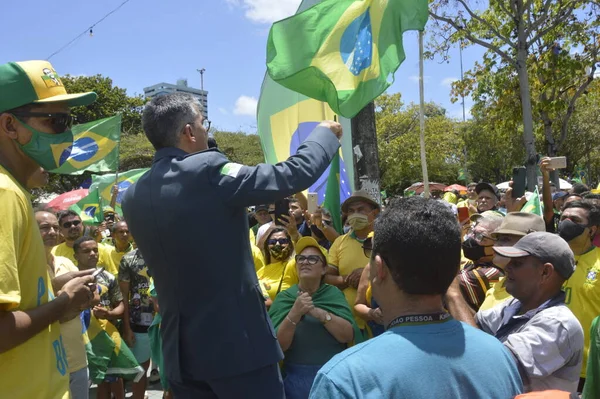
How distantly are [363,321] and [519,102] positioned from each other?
43.3 feet

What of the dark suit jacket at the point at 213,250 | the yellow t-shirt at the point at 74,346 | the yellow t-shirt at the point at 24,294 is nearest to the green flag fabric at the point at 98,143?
the yellow t-shirt at the point at 74,346

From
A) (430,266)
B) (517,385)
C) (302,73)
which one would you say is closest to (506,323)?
(517,385)

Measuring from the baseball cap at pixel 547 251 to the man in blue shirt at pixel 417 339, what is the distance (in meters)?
1.26

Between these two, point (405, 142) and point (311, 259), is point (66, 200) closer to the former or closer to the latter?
point (311, 259)

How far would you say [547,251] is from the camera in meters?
2.60

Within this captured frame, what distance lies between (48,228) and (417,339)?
3807 mm

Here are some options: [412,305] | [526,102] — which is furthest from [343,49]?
A: [526,102]

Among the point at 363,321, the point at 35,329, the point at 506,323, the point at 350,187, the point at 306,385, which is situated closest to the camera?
the point at 35,329

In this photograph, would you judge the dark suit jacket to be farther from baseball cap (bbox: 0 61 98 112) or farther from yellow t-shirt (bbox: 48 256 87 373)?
yellow t-shirt (bbox: 48 256 87 373)

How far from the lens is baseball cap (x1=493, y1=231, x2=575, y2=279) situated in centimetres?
259

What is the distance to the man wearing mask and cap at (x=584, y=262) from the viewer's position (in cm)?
381

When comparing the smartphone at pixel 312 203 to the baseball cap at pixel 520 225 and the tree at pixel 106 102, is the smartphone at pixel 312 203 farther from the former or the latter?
the tree at pixel 106 102

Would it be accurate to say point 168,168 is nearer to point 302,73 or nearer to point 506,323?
point 506,323

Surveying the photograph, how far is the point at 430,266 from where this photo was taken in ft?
4.79
